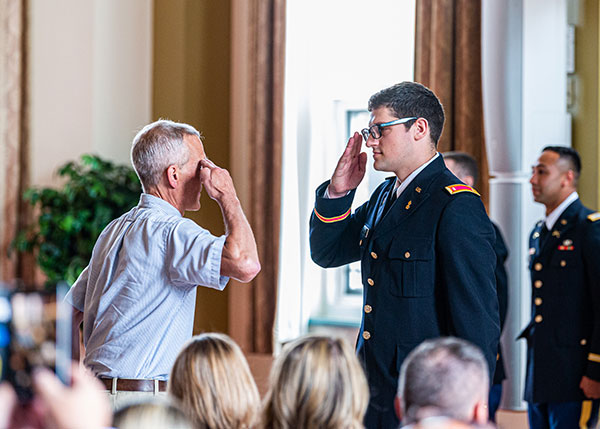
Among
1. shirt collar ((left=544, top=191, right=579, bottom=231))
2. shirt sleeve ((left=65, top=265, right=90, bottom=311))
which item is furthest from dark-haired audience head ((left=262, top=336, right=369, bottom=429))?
shirt collar ((left=544, top=191, right=579, bottom=231))

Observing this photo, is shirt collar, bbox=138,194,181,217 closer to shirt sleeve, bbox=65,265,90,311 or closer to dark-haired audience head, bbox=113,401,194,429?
shirt sleeve, bbox=65,265,90,311

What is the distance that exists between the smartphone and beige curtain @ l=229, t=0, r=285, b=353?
378 centimetres

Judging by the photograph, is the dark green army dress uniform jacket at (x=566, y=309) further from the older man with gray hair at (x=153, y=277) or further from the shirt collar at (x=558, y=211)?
the older man with gray hair at (x=153, y=277)

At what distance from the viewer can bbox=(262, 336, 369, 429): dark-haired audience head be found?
4.74 feet

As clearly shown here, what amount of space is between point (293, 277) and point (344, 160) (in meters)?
2.42

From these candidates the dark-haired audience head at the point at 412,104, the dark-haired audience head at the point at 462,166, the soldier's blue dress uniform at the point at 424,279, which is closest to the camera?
the soldier's blue dress uniform at the point at 424,279

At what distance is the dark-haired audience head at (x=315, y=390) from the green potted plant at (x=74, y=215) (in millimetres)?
3574

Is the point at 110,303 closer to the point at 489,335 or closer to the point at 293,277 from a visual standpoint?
the point at 489,335

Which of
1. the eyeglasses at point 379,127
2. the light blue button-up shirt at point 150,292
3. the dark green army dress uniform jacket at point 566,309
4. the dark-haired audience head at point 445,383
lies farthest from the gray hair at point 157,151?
the dark green army dress uniform jacket at point 566,309

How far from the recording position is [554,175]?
357 cm

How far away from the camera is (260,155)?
16.3ft

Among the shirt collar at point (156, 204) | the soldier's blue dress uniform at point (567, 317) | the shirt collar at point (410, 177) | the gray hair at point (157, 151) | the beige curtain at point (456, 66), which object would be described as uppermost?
the beige curtain at point (456, 66)

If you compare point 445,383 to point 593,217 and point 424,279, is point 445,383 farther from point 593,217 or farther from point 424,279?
point 593,217

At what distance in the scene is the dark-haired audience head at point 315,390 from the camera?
145 centimetres
